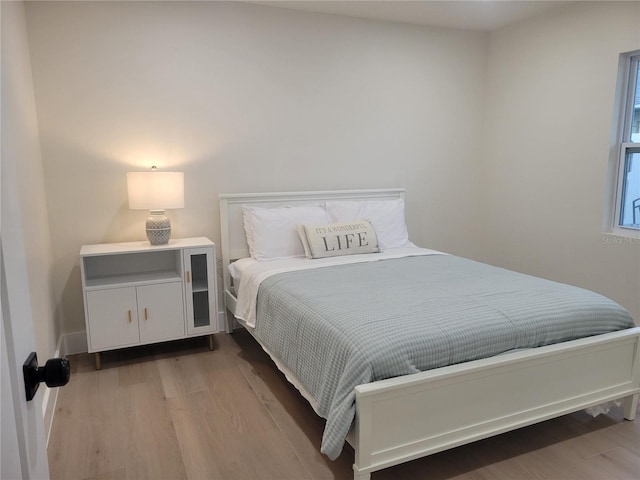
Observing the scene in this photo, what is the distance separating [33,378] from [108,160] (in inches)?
107

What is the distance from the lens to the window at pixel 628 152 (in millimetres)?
3286

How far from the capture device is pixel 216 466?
6.59ft

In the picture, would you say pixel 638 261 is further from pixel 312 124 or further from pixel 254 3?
pixel 254 3

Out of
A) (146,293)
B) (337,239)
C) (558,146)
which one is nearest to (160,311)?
(146,293)

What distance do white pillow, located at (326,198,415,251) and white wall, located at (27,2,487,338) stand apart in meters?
0.27

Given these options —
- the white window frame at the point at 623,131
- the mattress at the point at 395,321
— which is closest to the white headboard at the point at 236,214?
the mattress at the point at 395,321

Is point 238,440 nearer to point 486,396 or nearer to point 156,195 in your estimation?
point 486,396

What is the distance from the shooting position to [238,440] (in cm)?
219

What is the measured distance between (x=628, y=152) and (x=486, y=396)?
7.93 ft

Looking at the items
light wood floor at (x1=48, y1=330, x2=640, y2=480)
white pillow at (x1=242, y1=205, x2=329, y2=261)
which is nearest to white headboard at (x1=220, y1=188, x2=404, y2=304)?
white pillow at (x1=242, y1=205, x2=329, y2=261)

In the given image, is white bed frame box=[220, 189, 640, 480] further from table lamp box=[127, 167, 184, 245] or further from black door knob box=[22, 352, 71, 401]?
table lamp box=[127, 167, 184, 245]

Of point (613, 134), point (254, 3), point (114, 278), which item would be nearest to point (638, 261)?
point (613, 134)

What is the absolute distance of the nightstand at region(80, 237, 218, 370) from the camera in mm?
2926

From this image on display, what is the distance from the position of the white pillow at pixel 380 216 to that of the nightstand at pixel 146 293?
3.44 feet
